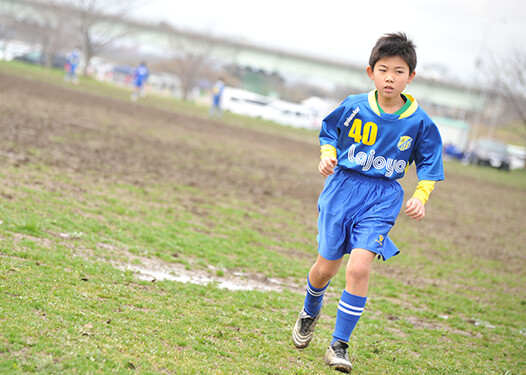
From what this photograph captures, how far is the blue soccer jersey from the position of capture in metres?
4.06

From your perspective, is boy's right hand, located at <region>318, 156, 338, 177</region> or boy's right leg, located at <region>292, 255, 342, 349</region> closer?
boy's right hand, located at <region>318, 156, 338, 177</region>

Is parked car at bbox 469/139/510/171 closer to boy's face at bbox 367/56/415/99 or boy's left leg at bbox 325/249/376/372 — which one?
boy's face at bbox 367/56/415/99

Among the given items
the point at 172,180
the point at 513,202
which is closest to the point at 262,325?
the point at 172,180

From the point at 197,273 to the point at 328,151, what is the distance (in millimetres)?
2542

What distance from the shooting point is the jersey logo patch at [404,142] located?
4.06 m

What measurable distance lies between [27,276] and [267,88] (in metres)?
63.7

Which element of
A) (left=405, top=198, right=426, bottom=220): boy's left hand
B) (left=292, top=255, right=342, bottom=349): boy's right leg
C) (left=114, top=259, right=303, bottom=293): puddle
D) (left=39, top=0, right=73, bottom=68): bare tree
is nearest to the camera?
(left=405, top=198, right=426, bottom=220): boy's left hand

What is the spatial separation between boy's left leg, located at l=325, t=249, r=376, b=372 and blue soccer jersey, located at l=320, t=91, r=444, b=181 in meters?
0.62

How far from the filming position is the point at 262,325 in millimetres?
4711

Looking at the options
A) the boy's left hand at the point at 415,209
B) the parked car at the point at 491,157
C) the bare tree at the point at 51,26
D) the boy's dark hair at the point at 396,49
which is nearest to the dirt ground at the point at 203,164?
the boy's left hand at the point at 415,209

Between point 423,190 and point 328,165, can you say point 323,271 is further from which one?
point 423,190

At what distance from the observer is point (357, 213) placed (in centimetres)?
402

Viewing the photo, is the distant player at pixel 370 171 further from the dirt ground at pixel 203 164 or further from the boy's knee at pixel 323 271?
the dirt ground at pixel 203 164

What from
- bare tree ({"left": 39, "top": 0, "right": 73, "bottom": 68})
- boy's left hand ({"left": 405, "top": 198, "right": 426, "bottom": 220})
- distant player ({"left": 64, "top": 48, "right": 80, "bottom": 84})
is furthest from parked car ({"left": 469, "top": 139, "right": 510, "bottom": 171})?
boy's left hand ({"left": 405, "top": 198, "right": 426, "bottom": 220})
